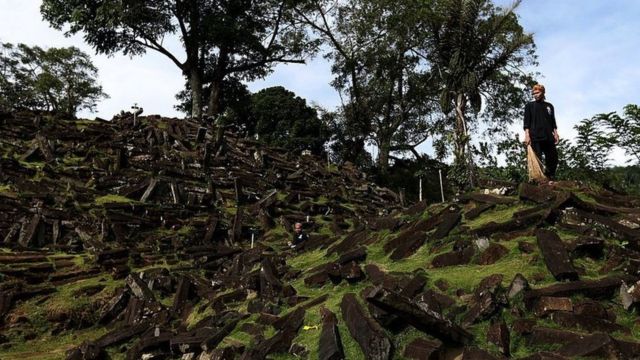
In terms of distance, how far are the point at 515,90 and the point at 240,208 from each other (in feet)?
65.6

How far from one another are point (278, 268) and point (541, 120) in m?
5.43

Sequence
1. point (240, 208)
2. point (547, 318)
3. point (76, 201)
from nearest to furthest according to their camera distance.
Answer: point (547, 318) → point (76, 201) → point (240, 208)

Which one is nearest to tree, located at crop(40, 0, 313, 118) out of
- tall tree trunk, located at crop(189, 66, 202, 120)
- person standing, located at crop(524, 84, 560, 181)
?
tall tree trunk, located at crop(189, 66, 202, 120)

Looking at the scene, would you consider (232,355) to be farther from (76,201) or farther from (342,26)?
(342,26)

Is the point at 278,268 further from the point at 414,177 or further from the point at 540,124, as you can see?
the point at 414,177

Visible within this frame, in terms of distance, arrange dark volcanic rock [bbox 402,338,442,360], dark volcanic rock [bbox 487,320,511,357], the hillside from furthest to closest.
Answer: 1. the hillside
2. dark volcanic rock [bbox 402,338,442,360]
3. dark volcanic rock [bbox 487,320,511,357]

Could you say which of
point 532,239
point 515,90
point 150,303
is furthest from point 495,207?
point 515,90

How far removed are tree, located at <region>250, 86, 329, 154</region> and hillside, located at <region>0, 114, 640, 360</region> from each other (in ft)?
55.2

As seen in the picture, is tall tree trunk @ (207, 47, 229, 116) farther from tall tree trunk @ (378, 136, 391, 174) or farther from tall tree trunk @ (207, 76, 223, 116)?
tall tree trunk @ (378, 136, 391, 174)

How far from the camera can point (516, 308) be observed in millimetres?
4797

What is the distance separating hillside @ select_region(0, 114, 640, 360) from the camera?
471cm

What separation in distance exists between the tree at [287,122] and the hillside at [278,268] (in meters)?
16.8

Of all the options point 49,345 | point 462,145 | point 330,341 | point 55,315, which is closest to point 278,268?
point 330,341

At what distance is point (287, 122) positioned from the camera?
36469 millimetres
